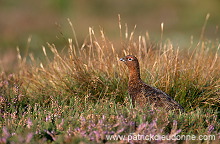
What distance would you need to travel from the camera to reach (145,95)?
14.0 feet

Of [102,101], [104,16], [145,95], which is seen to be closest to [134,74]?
[145,95]

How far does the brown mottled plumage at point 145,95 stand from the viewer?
13.5 feet

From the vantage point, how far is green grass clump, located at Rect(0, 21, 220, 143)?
130 inches

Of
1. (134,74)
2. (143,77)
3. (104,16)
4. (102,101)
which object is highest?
(134,74)

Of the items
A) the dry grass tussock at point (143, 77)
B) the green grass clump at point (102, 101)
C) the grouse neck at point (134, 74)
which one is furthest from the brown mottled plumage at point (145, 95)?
the dry grass tussock at point (143, 77)

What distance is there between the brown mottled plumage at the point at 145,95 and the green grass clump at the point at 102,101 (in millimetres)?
149

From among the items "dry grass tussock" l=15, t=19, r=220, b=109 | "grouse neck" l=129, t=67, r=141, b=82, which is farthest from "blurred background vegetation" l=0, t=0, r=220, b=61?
"grouse neck" l=129, t=67, r=141, b=82

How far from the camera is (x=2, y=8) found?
23.3m

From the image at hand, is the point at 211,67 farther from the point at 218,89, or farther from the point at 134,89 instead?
the point at 134,89

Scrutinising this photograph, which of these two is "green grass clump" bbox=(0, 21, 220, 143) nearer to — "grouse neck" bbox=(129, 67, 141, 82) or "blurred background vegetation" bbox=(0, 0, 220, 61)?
"grouse neck" bbox=(129, 67, 141, 82)

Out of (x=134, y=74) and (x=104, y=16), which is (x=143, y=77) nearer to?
(x=134, y=74)

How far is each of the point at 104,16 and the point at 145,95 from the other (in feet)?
62.8

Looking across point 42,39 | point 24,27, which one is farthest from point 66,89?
point 24,27

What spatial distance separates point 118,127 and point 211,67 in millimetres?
2171
